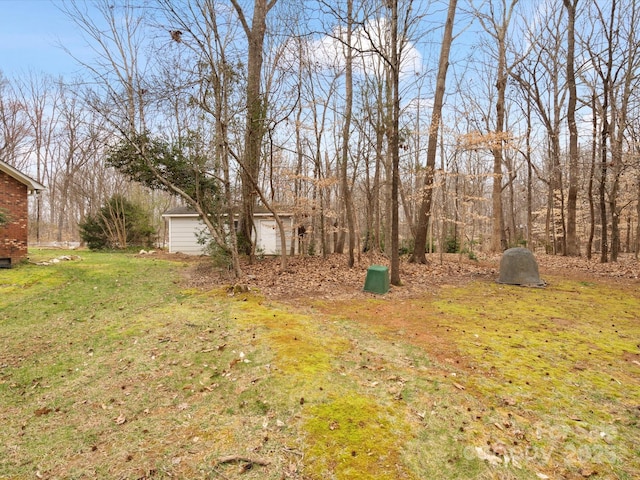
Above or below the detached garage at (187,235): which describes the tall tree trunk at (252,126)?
above

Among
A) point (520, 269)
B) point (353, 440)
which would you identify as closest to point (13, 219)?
point (353, 440)

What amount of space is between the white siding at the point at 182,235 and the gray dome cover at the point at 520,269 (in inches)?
566

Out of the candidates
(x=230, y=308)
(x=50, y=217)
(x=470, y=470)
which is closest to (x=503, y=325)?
(x=470, y=470)

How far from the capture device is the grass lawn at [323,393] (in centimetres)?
216

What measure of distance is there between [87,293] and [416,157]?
49.4ft

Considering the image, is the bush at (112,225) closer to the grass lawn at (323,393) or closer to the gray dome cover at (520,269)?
the grass lawn at (323,393)

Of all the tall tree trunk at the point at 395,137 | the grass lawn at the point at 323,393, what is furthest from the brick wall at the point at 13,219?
the tall tree trunk at the point at 395,137

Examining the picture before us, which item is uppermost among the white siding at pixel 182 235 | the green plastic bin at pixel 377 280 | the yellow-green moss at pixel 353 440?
the white siding at pixel 182 235

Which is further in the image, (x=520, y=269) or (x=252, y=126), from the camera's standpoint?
(x=252, y=126)

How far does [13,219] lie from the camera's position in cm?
1066

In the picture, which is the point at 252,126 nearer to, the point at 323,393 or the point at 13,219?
the point at 323,393

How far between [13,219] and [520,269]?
14.9m

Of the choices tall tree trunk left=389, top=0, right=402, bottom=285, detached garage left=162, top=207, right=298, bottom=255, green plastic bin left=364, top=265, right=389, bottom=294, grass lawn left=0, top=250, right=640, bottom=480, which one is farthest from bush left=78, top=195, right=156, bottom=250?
tall tree trunk left=389, top=0, right=402, bottom=285

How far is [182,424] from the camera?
2619 mm
